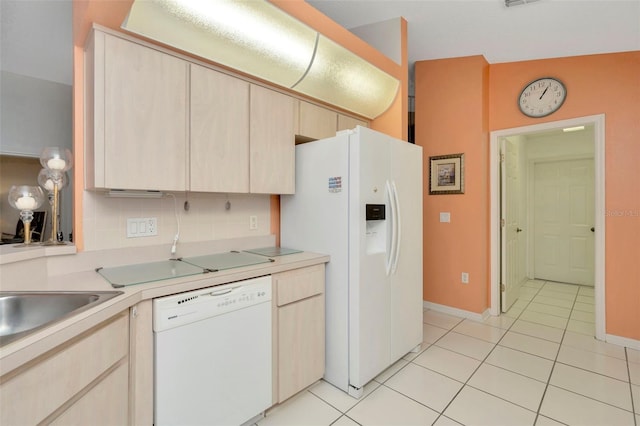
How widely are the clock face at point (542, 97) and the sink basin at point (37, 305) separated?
12.5 feet

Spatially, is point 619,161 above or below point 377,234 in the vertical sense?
above

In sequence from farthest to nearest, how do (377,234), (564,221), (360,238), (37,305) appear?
(564,221) < (377,234) < (360,238) < (37,305)

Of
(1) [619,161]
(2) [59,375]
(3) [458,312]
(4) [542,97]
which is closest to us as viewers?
(2) [59,375]

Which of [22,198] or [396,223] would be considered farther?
[396,223]

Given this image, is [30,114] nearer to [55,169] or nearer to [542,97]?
[55,169]

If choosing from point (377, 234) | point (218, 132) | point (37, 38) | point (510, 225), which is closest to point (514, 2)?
point (377, 234)

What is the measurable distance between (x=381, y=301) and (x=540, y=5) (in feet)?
8.03

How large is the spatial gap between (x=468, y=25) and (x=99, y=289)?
10.5ft

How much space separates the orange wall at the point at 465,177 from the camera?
318cm

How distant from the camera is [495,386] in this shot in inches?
80.3

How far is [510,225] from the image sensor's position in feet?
11.9

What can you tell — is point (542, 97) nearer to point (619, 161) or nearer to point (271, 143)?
point (619, 161)

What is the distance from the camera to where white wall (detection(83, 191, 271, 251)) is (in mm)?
1647

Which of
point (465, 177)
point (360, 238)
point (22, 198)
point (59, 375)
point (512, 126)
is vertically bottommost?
point (59, 375)
